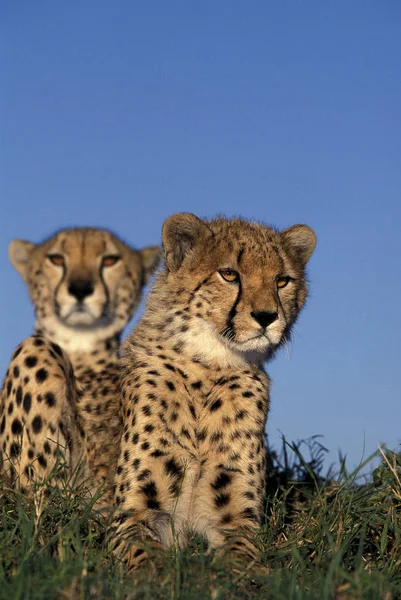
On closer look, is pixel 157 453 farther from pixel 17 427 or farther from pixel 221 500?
pixel 17 427

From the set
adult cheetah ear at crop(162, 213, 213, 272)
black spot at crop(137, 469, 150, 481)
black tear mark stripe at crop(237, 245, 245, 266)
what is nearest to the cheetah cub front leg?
black spot at crop(137, 469, 150, 481)

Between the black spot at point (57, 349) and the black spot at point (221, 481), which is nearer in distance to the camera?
the black spot at point (221, 481)

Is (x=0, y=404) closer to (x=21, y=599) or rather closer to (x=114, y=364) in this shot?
(x=114, y=364)

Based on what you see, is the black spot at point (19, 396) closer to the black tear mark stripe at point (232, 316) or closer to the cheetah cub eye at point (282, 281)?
the black tear mark stripe at point (232, 316)

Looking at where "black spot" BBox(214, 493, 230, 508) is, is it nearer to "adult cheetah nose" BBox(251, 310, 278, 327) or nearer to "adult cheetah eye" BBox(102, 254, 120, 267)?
"adult cheetah nose" BBox(251, 310, 278, 327)

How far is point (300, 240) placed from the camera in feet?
13.6

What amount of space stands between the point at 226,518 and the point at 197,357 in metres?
0.64

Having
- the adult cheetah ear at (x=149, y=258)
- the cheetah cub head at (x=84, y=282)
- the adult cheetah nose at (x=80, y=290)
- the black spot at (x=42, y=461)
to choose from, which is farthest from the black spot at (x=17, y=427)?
the adult cheetah ear at (x=149, y=258)

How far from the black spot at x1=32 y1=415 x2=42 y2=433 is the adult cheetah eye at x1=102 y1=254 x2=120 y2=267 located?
95 centimetres

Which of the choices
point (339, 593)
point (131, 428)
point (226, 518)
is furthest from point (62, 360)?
point (339, 593)

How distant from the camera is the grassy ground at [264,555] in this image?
2.50 meters

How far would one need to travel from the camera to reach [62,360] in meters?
4.16

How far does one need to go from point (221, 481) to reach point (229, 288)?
2.46 feet

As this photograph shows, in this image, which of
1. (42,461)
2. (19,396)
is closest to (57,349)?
(19,396)
